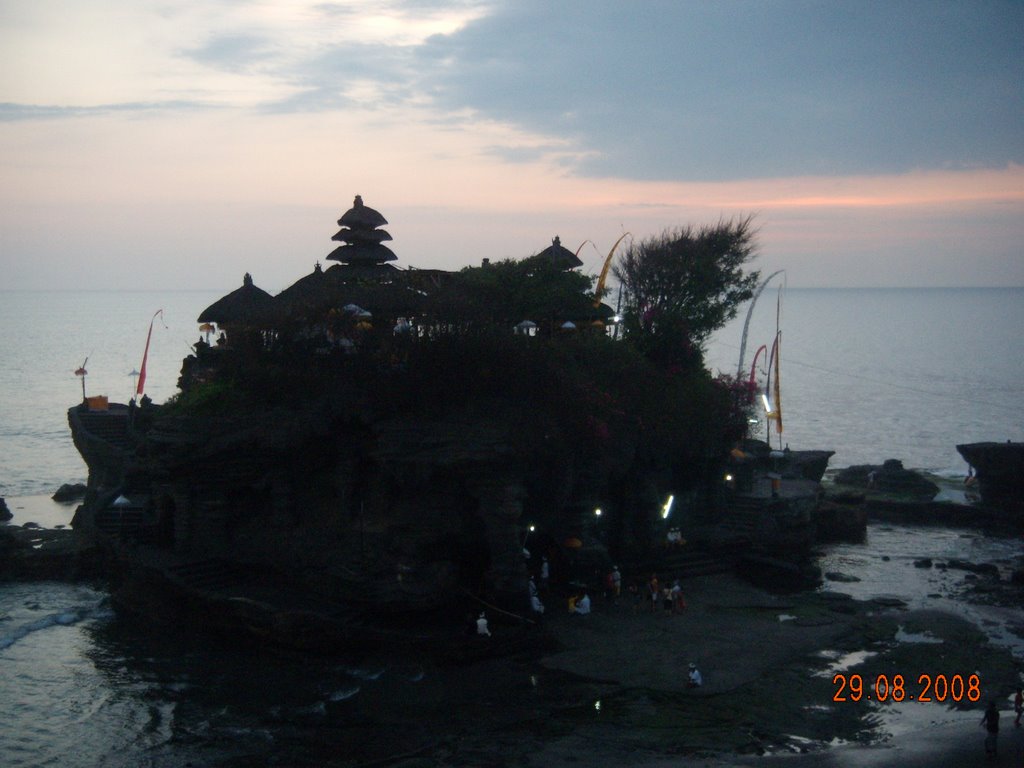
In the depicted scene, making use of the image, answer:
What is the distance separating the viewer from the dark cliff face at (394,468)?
95.4 ft

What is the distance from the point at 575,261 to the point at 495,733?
28.5 meters

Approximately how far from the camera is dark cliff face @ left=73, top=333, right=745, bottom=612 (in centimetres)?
2908

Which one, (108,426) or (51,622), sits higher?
(108,426)

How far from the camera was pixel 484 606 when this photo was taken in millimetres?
29734

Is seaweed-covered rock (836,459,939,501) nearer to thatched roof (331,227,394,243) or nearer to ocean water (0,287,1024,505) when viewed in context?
ocean water (0,287,1024,505)

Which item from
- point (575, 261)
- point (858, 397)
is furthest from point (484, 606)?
point (858, 397)

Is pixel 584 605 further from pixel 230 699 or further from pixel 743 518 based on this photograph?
pixel 743 518

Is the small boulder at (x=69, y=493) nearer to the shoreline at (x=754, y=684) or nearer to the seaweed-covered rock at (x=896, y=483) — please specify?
the shoreline at (x=754, y=684)

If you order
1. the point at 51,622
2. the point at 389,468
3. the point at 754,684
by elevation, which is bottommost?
the point at 51,622

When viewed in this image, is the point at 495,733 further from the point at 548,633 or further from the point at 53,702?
the point at 53,702
